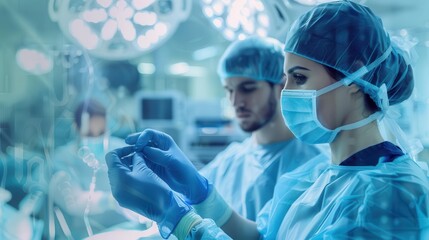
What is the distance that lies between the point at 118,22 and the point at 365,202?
0.94 metres

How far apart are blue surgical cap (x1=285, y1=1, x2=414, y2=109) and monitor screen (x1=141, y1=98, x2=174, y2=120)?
2.66 m

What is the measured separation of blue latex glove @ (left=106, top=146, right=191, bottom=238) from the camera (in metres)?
0.99

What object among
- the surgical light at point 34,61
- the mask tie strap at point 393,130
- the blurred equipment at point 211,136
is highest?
the surgical light at point 34,61

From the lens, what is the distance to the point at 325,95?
3.29 feet

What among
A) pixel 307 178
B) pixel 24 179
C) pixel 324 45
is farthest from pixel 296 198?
pixel 24 179

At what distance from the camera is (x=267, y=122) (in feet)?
5.37

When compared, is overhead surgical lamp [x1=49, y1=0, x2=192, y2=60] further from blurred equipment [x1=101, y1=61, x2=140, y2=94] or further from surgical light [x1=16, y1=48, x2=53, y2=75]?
blurred equipment [x1=101, y1=61, x2=140, y2=94]

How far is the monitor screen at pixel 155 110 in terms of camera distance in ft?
11.9

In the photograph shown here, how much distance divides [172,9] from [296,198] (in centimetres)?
74

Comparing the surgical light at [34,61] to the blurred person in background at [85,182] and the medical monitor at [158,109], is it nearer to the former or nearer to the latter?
the blurred person in background at [85,182]

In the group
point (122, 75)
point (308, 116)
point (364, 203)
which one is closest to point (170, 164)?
point (308, 116)

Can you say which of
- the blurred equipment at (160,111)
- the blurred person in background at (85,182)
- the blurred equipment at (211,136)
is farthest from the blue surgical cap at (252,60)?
the blurred equipment at (160,111)

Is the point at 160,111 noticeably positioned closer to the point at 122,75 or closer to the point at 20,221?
the point at 122,75

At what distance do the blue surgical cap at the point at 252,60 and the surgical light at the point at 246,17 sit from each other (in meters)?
0.05
